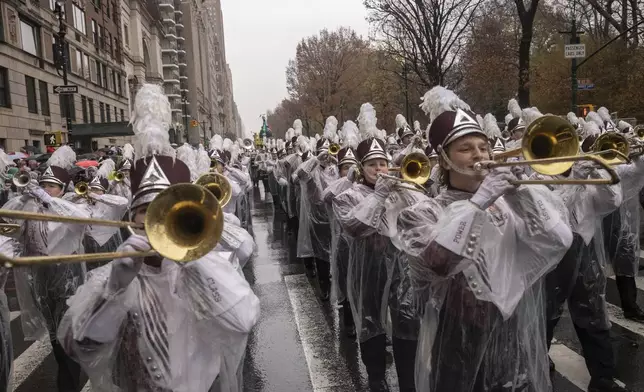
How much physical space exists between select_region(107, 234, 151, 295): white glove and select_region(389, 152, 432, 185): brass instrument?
8.29ft

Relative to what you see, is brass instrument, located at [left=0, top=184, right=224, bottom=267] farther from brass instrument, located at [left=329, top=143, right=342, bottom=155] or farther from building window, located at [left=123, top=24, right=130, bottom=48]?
building window, located at [left=123, top=24, right=130, bottom=48]

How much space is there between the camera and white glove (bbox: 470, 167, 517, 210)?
259 centimetres

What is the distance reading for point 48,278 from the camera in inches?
210

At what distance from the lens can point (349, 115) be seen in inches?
2031

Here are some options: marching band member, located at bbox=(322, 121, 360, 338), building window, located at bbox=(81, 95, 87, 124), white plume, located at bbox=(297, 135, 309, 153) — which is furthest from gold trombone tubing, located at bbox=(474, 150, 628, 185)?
building window, located at bbox=(81, 95, 87, 124)

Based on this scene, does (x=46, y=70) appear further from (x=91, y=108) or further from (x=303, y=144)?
(x=303, y=144)

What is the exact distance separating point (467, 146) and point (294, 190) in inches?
381

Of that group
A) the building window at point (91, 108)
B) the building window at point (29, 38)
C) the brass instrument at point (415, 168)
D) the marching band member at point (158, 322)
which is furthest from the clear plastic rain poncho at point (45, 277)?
the building window at point (91, 108)

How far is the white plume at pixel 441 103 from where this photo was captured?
3279 millimetres

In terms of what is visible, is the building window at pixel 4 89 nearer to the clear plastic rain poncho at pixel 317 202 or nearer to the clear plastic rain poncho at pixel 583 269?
the clear plastic rain poncho at pixel 317 202

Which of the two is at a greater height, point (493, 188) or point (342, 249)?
point (493, 188)

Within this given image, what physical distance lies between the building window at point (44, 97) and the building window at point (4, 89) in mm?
4111

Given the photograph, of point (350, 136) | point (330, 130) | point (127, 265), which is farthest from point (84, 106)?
point (127, 265)

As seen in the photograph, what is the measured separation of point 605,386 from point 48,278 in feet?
15.9
